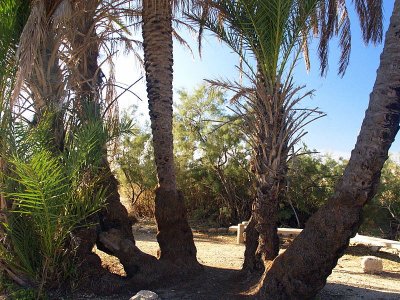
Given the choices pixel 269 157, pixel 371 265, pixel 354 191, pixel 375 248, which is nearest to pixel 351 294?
pixel 354 191

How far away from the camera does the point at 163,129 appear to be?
7551mm

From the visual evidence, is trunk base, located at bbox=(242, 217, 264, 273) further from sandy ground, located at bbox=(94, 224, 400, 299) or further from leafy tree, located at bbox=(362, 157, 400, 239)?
leafy tree, located at bbox=(362, 157, 400, 239)

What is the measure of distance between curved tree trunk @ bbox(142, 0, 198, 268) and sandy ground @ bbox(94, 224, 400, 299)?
2.48 ft

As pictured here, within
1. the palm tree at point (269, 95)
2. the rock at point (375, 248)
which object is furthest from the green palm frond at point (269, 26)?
→ the rock at point (375, 248)

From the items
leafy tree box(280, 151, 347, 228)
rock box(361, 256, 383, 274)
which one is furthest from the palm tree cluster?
leafy tree box(280, 151, 347, 228)

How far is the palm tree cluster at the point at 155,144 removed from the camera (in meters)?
5.34

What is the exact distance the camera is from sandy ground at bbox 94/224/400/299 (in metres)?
6.68

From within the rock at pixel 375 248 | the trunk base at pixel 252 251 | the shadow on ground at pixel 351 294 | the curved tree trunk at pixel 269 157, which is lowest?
the shadow on ground at pixel 351 294

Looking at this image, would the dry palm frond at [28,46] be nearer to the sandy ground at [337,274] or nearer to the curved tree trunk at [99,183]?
the curved tree trunk at [99,183]

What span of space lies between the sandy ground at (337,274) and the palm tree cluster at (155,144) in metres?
0.65

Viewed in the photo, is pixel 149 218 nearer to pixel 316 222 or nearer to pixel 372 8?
pixel 372 8

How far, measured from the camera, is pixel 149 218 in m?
20.2

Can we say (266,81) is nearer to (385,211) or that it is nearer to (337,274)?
(337,274)

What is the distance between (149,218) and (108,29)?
40.8 feet
